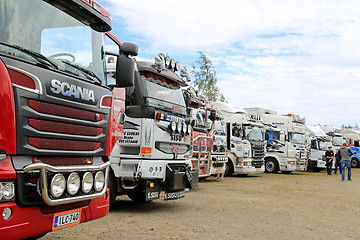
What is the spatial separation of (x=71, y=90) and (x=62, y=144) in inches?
22.3

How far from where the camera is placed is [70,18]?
4.70 m

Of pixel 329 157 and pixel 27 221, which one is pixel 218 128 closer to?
pixel 329 157

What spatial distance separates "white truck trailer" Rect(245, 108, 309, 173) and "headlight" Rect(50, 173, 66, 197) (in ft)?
65.6

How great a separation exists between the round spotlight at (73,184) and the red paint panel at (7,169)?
1.96 feet

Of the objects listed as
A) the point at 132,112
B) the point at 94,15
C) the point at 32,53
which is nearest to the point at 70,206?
the point at 32,53

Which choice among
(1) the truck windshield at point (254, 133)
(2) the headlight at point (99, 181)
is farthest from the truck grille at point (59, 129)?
(1) the truck windshield at point (254, 133)

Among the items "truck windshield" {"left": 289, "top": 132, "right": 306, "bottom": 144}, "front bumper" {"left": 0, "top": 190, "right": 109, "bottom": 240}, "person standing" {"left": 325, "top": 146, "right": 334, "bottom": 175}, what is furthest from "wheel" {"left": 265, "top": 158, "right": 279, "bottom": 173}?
"front bumper" {"left": 0, "top": 190, "right": 109, "bottom": 240}

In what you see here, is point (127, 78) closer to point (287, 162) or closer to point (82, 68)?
point (82, 68)

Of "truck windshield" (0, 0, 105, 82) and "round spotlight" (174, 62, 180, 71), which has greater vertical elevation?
"round spotlight" (174, 62, 180, 71)

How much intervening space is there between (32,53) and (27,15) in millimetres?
421

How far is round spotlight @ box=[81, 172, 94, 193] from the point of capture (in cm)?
415

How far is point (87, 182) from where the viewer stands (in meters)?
4.22

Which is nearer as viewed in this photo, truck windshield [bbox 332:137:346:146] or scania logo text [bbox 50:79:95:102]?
scania logo text [bbox 50:79:95:102]

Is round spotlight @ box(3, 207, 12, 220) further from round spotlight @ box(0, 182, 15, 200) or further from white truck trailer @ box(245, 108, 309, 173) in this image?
white truck trailer @ box(245, 108, 309, 173)
